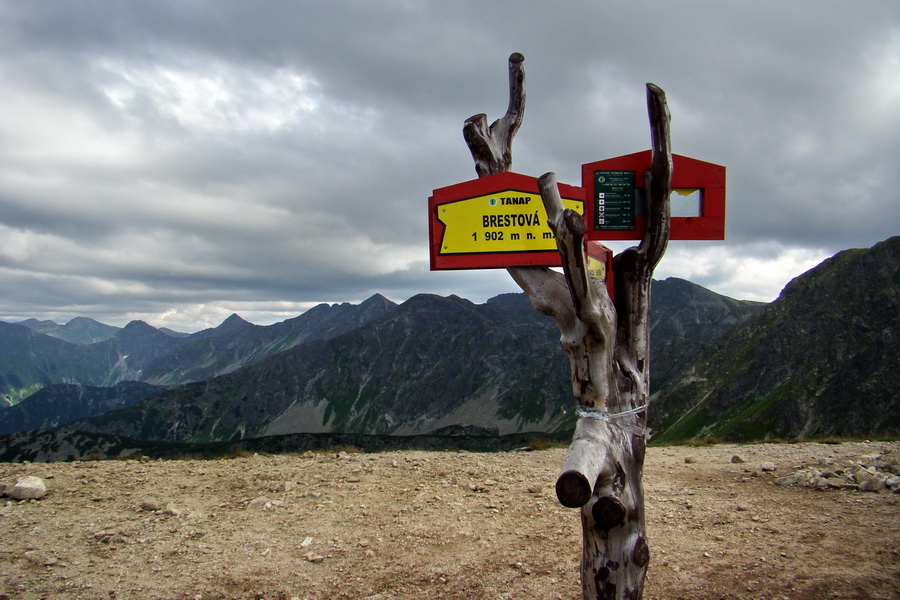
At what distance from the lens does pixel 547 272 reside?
5.16m

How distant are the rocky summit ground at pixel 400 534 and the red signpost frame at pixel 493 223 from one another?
15.1ft

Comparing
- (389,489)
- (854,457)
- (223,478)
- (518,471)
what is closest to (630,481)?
(389,489)

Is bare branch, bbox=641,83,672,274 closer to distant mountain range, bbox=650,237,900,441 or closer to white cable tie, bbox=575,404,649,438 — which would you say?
white cable tie, bbox=575,404,649,438

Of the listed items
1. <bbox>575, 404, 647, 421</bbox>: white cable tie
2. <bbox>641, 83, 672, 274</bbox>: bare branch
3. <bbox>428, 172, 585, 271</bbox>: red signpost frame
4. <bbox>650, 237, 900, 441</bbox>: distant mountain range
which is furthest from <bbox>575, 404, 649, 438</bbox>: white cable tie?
<bbox>650, 237, 900, 441</bbox>: distant mountain range

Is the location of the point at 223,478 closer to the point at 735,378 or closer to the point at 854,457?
the point at 854,457

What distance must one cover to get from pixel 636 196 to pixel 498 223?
131 centimetres

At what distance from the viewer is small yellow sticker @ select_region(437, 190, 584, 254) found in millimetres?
5125

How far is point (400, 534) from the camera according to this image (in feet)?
29.4

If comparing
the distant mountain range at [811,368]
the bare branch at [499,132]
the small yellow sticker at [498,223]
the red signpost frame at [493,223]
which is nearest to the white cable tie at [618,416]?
the red signpost frame at [493,223]

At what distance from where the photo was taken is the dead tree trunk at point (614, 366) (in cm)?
425

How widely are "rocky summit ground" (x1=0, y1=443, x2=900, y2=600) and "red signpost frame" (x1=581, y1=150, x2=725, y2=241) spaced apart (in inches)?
193

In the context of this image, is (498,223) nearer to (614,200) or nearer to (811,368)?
(614,200)

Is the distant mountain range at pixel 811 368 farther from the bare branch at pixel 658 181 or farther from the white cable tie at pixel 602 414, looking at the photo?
the bare branch at pixel 658 181

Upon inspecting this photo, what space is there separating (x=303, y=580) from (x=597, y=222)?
6314 mm
